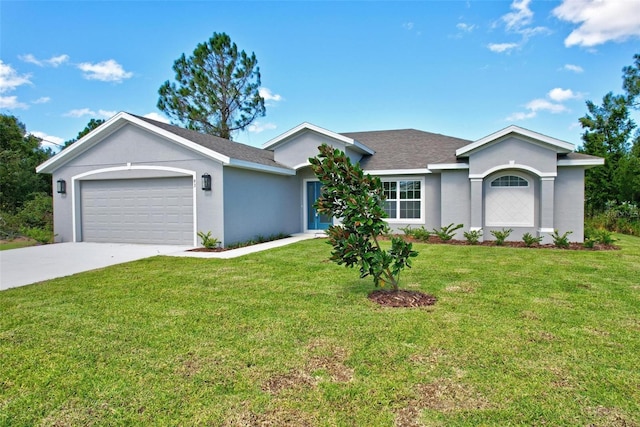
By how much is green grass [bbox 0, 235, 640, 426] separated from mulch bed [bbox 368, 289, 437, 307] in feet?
0.69

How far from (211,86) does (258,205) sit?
16.1 meters

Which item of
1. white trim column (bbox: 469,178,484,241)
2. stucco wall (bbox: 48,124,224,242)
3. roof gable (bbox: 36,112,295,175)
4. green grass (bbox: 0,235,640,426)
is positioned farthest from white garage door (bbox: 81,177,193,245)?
white trim column (bbox: 469,178,484,241)

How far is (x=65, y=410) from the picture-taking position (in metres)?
2.87

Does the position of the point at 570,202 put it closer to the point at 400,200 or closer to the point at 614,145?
the point at 400,200

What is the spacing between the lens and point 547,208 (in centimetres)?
1244

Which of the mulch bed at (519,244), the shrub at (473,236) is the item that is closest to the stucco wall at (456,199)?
the shrub at (473,236)

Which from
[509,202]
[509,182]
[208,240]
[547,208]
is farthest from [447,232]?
[208,240]

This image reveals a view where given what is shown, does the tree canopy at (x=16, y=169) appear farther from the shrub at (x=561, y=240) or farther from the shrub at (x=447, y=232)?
the shrub at (x=561, y=240)

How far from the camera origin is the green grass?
2.85 metres

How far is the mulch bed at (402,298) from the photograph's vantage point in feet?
18.0

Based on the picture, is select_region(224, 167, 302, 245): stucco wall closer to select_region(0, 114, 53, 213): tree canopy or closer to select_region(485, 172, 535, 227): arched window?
select_region(485, 172, 535, 227): arched window

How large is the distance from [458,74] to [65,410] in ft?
64.2

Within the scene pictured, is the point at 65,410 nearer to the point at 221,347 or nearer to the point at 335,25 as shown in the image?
the point at 221,347

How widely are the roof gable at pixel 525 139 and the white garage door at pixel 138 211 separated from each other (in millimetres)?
9659
